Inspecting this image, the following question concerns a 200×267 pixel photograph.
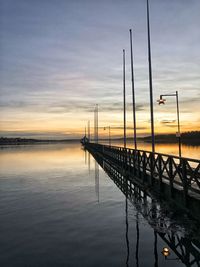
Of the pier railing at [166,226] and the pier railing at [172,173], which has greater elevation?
the pier railing at [172,173]

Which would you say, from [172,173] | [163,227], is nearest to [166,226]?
[163,227]

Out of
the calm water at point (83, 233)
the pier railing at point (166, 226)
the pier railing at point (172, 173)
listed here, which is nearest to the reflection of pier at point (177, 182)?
the pier railing at point (172, 173)

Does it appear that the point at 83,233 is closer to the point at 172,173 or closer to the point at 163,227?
the point at 163,227

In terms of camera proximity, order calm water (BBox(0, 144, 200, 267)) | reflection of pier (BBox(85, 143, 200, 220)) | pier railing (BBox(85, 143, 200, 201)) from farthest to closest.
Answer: pier railing (BBox(85, 143, 200, 201)), reflection of pier (BBox(85, 143, 200, 220)), calm water (BBox(0, 144, 200, 267))

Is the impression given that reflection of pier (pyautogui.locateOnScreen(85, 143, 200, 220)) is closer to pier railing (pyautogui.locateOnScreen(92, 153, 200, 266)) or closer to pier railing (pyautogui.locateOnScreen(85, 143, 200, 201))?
pier railing (pyautogui.locateOnScreen(85, 143, 200, 201))

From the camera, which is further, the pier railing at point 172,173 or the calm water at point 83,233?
the pier railing at point 172,173

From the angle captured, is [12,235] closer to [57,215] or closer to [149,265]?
[57,215]

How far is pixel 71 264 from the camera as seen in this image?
7.16 meters

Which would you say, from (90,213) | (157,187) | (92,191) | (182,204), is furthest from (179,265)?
(92,191)

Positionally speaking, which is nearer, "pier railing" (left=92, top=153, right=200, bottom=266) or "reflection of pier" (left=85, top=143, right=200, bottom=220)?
"pier railing" (left=92, top=153, right=200, bottom=266)

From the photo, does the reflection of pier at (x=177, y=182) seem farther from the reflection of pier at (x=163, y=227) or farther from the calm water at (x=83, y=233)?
the calm water at (x=83, y=233)

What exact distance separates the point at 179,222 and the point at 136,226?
154cm

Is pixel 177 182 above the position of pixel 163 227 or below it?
above

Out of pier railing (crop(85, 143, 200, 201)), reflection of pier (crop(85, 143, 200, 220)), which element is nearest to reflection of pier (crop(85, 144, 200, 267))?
reflection of pier (crop(85, 143, 200, 220))
